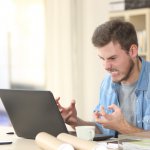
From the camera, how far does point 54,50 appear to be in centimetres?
477

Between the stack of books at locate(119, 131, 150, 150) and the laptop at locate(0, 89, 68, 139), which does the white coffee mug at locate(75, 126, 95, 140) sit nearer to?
the laptop at locate(0, 89, 68, 139)

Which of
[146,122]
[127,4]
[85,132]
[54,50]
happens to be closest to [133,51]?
[146,122]

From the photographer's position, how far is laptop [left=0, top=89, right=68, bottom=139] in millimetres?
1898

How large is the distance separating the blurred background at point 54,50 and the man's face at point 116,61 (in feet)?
7.73

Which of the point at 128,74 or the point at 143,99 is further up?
the point at 128,74

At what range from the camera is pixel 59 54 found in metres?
4.77

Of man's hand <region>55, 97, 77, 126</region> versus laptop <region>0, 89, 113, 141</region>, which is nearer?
laptop <region>0, 89, 113, 141</region>

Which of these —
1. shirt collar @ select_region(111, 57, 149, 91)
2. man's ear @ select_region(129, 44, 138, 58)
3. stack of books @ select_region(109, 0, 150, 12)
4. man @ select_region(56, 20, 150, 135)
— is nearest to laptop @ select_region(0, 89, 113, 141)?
man @ select_region(56, 20, 150, 135)

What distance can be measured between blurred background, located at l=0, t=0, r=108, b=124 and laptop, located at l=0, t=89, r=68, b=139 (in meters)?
2.64

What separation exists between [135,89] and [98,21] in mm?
2448

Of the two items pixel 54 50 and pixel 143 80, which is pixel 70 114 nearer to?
pixel 143 80

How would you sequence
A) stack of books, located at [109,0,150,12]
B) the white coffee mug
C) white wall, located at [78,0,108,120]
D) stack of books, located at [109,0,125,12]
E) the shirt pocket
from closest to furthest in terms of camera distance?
the white coffee mug < the shirt pocket < stack of books, located at [109,0,150,12] < stack of books, located at [109,0,125,12] < white wall, located at [78,0,108,120]

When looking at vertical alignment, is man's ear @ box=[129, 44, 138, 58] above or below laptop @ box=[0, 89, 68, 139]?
above

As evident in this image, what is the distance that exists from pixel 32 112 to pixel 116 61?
596mm
